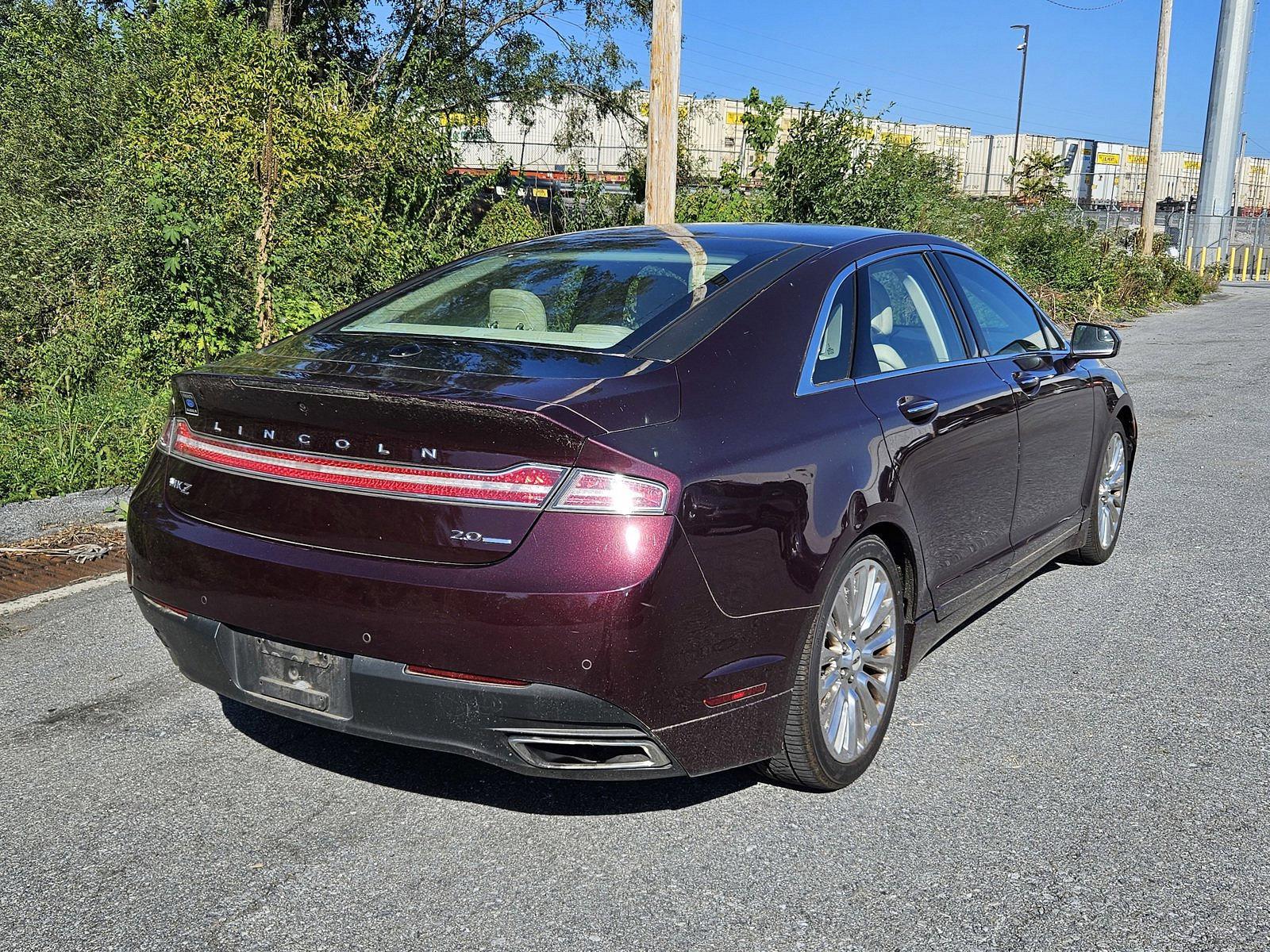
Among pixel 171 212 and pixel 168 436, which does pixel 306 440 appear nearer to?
pixel 168 436

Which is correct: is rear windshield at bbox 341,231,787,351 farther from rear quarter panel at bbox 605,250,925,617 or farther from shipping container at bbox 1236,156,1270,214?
shipping container at bbox 1236,156,1270,214

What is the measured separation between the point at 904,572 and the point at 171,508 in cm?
217

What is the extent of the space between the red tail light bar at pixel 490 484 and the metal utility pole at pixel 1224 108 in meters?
40.5

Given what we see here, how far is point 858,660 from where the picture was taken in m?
3.44

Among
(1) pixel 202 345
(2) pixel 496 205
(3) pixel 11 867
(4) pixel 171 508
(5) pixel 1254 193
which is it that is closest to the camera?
(3) pixel 11 867

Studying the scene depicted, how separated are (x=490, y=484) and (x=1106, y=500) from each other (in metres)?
4.07

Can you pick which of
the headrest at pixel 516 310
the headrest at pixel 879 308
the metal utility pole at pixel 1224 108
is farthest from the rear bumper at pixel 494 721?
the metal utility pole at pixel 1224 108

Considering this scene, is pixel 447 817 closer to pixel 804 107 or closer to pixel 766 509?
pixel 766 509

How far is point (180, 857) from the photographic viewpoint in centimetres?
296

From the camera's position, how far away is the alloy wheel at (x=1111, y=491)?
5.68m

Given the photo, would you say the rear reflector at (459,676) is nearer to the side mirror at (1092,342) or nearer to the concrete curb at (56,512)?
the side mirror at (1092,342)

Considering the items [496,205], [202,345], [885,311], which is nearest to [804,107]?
[496,205]

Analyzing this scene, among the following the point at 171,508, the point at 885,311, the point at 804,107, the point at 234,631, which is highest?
the point at 804,107

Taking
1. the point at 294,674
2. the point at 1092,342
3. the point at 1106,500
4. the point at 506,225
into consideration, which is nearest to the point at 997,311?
the point at 1092,342
